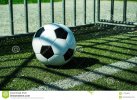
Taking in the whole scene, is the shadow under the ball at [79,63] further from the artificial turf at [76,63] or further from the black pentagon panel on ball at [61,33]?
the black pentagon panel on ball at [61,33]

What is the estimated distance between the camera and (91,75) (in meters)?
5.69

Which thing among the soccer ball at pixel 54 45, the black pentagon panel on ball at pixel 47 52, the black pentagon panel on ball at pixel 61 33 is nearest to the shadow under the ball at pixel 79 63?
the soccer ball at pixel 54 45

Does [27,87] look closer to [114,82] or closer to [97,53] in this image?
[114,82]

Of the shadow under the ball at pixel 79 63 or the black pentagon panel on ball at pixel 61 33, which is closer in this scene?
the black pentagon panel on ball at pixel 61 33

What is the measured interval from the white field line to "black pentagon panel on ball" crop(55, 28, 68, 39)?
0.80 m

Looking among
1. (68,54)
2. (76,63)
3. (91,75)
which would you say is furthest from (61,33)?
(91,75)

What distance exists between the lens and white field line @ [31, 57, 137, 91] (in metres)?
5.20

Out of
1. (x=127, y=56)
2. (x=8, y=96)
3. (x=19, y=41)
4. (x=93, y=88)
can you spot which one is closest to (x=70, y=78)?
(x=93, y=88)

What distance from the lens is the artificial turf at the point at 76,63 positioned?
525cm

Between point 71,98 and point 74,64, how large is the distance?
2.01 m

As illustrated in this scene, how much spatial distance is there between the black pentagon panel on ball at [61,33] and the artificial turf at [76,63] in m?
0.57

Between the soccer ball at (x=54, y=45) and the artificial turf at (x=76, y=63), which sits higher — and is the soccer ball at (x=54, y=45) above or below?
above

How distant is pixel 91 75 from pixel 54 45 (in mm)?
856

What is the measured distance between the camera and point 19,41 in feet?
28.0
